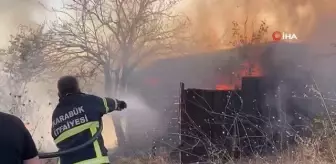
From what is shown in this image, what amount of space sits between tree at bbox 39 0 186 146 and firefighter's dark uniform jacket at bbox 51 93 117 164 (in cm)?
767

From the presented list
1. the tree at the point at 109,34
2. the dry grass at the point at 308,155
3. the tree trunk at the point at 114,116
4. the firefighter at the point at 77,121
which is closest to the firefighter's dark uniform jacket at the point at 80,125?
the firefighter at the point at 77,121

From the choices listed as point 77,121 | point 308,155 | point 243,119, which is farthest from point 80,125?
point 243,119

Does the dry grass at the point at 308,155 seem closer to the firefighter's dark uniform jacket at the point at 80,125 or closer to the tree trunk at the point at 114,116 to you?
the firefighter's dark uniform jacket at the point at 80,125

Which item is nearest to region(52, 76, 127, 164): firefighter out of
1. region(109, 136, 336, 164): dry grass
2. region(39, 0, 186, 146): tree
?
region(109, 136, 336, 164): dry grass

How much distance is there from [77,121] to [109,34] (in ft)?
28.0

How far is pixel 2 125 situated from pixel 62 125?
1.30m

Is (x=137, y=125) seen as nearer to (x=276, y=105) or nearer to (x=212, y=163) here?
(x=276, y=105)

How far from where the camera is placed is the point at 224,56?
12297mm

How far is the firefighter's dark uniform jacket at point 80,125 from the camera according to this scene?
353 centimetres

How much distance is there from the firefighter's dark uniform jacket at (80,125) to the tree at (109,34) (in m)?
7.67

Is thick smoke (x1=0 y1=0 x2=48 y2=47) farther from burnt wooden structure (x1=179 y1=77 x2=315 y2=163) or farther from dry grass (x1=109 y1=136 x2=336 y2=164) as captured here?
dry grass (x1=109 y1=136 x2=336 y2=164)

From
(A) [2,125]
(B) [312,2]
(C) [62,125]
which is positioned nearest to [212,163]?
(C) [62,125]

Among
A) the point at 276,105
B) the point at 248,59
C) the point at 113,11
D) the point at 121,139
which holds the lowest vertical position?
the point at 121,139

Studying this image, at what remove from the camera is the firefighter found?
3529 millimetres
